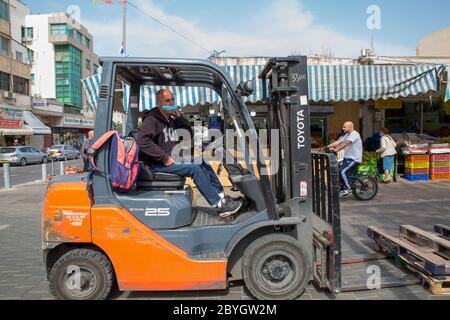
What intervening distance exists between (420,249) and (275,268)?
6.44 ft

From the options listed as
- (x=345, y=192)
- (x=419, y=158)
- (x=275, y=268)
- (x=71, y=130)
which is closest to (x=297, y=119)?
(x=275, y=268)

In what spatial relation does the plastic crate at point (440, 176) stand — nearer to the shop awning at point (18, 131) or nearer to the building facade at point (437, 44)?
the building facade at point (437, 44)

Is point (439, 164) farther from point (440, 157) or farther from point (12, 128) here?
point (12, 128)

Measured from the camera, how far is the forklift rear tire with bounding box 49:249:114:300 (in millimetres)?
3475

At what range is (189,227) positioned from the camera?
11.6 feet

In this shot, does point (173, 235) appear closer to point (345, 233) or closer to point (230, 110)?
point (230, 110)

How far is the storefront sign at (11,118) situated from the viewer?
3091 cm

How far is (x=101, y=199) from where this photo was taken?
11.3ft

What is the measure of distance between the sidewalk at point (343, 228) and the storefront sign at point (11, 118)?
23.1 meters

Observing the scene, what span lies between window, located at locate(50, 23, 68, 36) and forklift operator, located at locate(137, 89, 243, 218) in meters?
59.8

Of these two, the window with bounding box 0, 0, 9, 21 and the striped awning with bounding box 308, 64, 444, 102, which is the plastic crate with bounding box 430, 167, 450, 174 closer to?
the striped awning with bounding box 308, 64, 444, 102

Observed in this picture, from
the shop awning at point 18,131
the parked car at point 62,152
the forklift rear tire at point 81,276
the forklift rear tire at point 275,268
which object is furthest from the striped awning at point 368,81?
the shop awning at point 18,131

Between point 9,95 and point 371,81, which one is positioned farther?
point 9,95
